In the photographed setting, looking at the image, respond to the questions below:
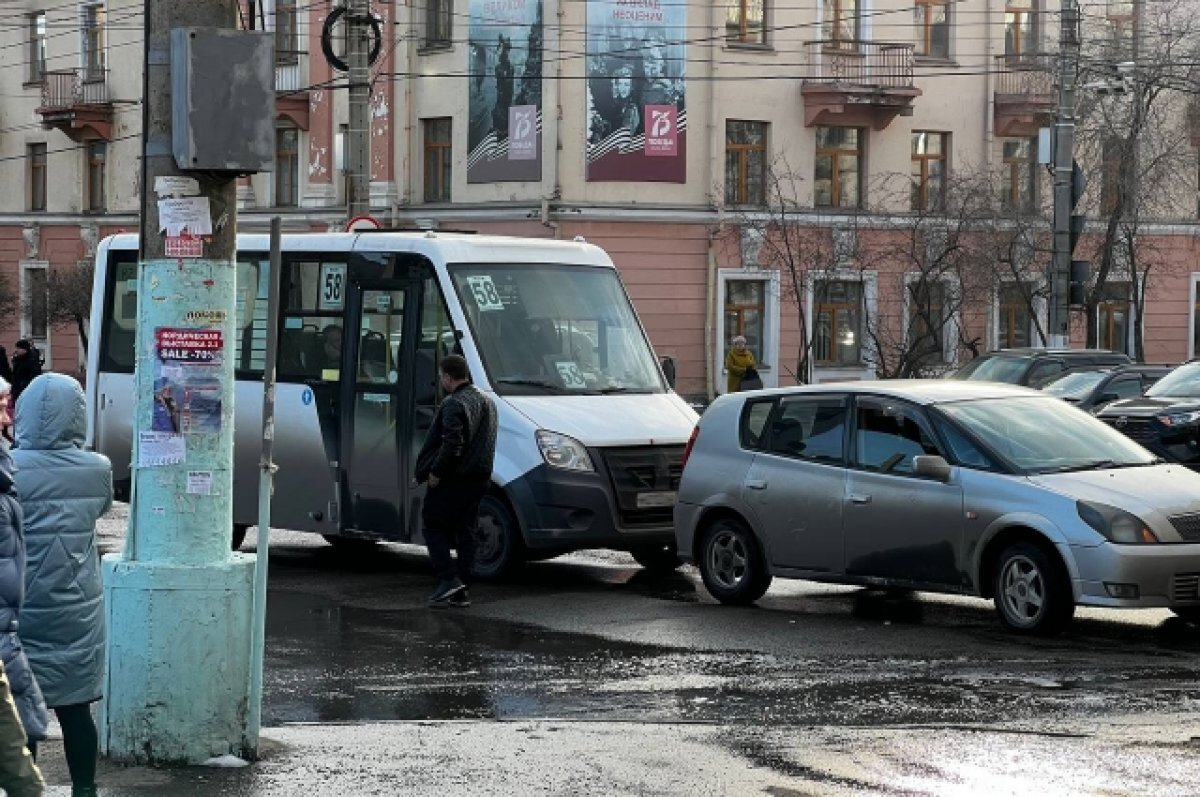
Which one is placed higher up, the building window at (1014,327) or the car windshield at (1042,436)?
the building window at (1014,327)

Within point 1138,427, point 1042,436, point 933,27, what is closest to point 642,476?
point 1042,436

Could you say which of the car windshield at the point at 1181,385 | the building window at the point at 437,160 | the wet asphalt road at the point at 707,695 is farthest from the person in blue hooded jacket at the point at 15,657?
the building window at the point at 437,160

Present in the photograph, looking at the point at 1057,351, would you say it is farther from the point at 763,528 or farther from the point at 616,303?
the point at 763,528

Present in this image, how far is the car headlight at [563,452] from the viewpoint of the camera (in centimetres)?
1539

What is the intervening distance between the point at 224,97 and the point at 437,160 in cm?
3692

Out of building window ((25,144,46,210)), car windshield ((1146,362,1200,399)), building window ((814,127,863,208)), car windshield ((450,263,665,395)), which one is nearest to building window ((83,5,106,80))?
building window ((25,144,46,210))

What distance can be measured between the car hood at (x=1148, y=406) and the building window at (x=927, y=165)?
24.1 meters

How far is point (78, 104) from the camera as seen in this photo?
5325 centimetres

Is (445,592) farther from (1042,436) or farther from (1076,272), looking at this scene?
(1076,272)

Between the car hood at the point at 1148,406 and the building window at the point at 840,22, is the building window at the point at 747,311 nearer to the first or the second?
the building window at the point at 840,22

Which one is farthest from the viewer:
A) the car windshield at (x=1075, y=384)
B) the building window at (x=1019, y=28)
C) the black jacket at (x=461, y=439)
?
the building window at (x=1019, y=28)

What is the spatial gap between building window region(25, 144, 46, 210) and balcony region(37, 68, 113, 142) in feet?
5.71

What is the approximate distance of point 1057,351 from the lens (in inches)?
1109

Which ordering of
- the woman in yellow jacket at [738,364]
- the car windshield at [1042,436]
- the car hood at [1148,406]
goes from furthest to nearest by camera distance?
1. the woman in yellow jacket at [738,364]
2. the car hood at [1148,406]
3. the car windshield at [1042,436]
